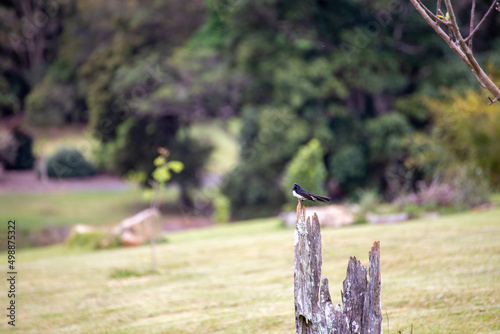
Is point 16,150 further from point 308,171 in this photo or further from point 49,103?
point 308,171

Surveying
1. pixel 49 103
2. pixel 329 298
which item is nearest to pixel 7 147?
pixel 49 103

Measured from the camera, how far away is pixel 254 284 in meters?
7.20

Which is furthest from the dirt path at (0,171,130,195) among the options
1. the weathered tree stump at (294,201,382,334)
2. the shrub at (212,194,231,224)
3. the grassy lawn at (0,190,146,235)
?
the weathered tree stump at (294,201,382,334)

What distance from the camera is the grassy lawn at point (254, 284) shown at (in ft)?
17.8

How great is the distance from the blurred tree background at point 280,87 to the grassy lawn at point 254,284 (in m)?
8.58

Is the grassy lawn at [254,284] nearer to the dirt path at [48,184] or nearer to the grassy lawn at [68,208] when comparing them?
the grassy lawn at [68,208]

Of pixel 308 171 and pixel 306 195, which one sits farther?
pixel 308 171

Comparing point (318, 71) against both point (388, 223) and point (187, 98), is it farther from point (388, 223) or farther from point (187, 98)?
point (388, 223)

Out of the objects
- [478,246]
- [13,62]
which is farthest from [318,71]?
[13,62]

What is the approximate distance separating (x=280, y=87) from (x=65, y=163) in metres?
15.3

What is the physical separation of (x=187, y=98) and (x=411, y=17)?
9.04m

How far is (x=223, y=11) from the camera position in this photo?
70.3ft

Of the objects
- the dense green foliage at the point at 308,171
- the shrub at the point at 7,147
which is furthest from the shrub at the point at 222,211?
the shrub at the point at 7,147

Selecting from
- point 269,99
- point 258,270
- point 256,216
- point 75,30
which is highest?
point 75,30
